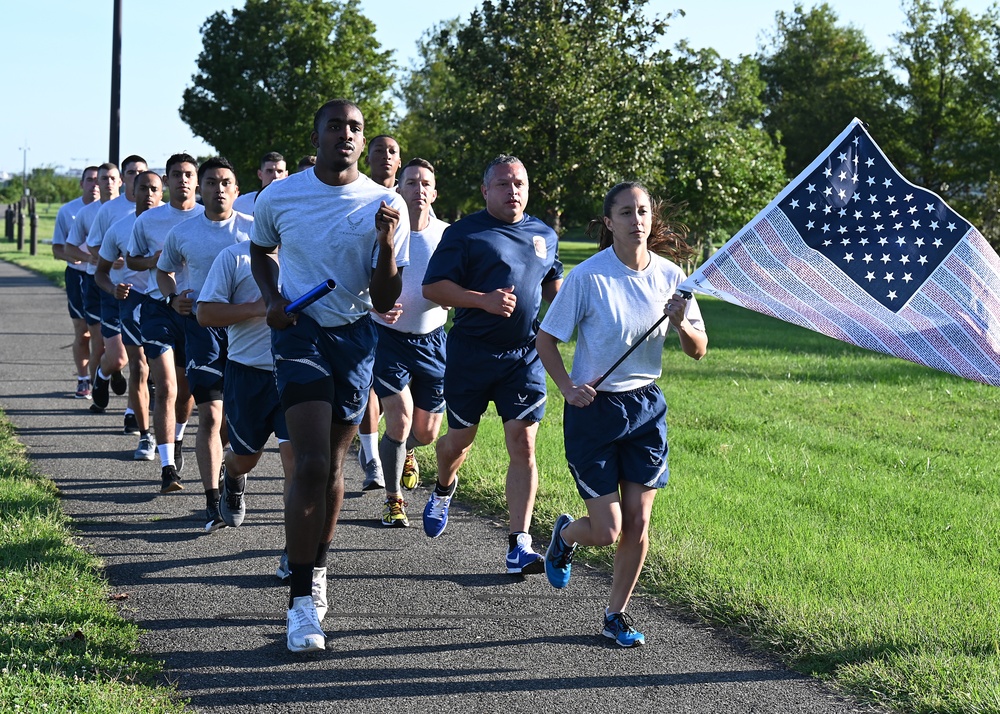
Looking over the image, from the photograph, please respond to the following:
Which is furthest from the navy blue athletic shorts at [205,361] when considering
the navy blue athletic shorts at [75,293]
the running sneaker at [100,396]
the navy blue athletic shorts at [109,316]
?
the navy blue athletic shorts at [75,293]

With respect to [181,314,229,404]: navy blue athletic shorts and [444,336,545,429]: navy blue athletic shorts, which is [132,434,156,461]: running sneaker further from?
[444,336,545,429]: navy blue athletic shorts

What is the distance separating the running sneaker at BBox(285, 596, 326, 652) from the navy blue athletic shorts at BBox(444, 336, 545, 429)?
1.70m

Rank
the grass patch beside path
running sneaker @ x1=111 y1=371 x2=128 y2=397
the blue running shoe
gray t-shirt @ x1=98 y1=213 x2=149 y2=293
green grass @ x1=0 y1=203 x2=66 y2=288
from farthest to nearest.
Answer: green grass @ x1=0 y1=203 x2=66 y2=288 → running sneaker @ x1=111 y1=371 x2=128 y2=397 → gray t-shirt @ x1=98 y1=213 x2=149 y2=293 → the blue running shoe → the grass patch beside path

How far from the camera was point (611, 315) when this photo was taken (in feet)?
17.6

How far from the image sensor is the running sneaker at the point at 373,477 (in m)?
8.13

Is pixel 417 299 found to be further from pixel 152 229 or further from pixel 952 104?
pixel 952 104

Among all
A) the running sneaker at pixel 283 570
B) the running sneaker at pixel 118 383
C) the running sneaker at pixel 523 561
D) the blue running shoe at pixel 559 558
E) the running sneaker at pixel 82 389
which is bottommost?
the running sneaker at pixel 82 389

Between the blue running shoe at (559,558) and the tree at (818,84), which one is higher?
the tree at (818,84)

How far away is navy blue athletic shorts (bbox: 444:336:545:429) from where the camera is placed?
6.50 metres

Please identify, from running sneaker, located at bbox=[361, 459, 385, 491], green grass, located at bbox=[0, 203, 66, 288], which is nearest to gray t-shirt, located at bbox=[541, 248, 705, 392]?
running sneaker, located at bbox=[361, 459, 385, 491]

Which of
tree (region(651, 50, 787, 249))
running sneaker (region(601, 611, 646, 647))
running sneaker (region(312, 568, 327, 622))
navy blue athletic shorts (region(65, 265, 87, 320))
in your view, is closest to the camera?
running sneaker (region(601, 611, 646, 647))

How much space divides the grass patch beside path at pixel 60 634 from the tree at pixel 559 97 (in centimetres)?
1515

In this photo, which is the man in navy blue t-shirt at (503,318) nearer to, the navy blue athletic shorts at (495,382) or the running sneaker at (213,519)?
the navy blue athletic shorts at (495,382)

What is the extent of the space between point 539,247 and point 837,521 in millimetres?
2483
